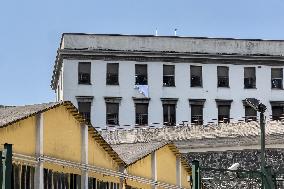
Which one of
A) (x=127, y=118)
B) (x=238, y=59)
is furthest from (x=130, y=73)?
(x=238, y=59)

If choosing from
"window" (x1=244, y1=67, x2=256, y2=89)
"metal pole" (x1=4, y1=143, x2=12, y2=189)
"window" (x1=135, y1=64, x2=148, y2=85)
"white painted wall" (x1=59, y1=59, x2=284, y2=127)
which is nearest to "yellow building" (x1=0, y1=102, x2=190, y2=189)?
"metal pole" (x1=4, y1=143, x2=12, y2=189)

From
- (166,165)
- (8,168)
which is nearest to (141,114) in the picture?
(166,165)

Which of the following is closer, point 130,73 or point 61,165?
point 61,165

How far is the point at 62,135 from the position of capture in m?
21.1

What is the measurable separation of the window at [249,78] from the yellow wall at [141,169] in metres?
38.6

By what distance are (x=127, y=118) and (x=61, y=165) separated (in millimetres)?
40854

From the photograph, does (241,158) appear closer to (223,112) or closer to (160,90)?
(223,112)

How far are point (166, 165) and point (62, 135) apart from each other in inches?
296

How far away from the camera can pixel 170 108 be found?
62469 mm

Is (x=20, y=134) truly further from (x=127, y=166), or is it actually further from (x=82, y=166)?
(x=127, y=166)

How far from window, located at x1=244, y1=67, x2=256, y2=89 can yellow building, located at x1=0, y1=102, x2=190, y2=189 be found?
39661 millimetres

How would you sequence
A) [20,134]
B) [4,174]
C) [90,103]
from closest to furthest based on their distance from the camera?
[4,174], [20,134], [90,103]

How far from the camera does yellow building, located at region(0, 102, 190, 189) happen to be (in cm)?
1927

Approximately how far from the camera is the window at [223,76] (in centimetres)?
6406
